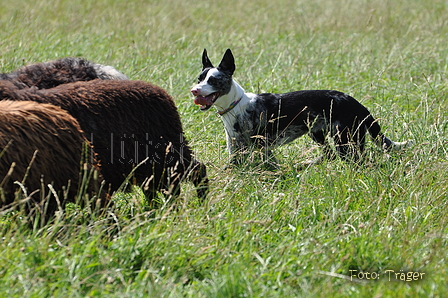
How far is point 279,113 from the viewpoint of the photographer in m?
5.50

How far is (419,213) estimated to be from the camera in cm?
383

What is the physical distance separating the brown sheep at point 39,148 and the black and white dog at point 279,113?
80.2 inches

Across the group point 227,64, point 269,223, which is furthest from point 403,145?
point 269,223

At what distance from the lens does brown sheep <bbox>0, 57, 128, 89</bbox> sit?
174 inches

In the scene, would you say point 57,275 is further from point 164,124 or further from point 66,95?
point 164,124

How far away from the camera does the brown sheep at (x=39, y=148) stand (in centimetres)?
324

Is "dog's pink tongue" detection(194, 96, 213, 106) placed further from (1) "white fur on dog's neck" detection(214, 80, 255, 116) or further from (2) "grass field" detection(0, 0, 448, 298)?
(2) "grass field" detection(0, 0, 448, 298)

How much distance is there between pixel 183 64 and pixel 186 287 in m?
5.61

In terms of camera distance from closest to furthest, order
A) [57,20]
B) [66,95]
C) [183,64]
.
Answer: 1. [66,95]
2. [183,64]
3. [57,20]

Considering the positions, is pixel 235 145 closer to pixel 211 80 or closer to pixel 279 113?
pixel 279 113

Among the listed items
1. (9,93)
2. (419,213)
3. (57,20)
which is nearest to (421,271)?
(419,213)

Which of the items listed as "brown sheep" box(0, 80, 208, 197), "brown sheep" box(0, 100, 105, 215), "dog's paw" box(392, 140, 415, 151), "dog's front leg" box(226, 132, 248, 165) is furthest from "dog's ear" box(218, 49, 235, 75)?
"brown sheep" box(0, 100, 105, 215)

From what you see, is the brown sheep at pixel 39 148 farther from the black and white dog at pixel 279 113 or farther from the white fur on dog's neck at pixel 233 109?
the white fur on dog's neck at pixel 233 109

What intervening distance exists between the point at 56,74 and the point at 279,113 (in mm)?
2094
